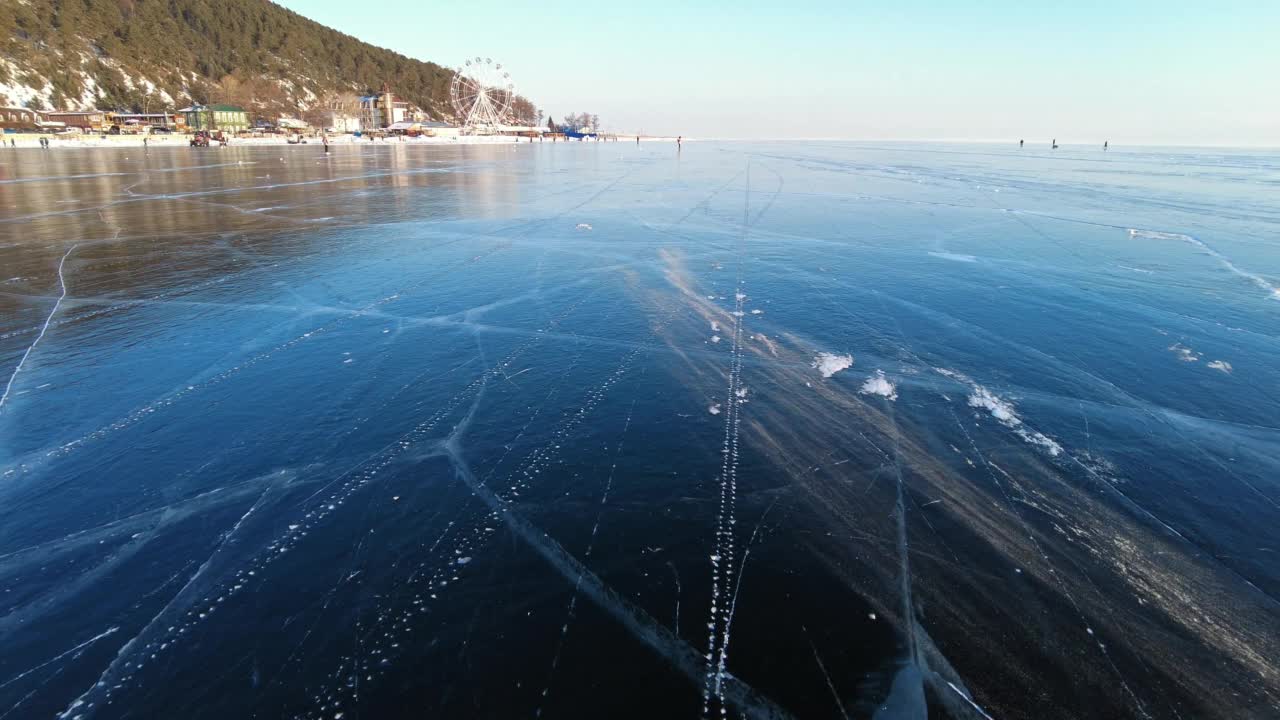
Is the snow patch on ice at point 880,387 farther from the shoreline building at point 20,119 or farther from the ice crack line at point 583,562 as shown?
the shoreline building at point 20,119

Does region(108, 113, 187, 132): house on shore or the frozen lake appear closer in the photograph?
the frozen lake

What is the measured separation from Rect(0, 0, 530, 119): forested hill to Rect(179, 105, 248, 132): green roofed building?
15241mm

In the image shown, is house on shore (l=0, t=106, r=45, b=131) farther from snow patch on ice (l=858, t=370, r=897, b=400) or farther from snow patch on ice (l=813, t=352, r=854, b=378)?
snow patch on ice (l=858, t=370, r=897, b=400)

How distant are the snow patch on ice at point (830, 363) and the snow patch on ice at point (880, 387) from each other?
0.39 metres

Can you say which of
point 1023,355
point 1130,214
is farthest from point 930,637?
point 1130,214

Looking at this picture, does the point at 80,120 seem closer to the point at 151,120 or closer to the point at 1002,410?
the point at 151,120

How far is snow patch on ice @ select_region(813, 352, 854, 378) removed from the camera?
23.0 ft

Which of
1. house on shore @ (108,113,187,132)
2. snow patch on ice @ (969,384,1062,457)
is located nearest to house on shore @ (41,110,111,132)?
house on shore @ (108,113,187,132)

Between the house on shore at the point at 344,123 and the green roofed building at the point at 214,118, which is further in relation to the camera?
the house on shore at the point at 344,123

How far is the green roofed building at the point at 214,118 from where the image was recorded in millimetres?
87750

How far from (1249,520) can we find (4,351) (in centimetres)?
1230

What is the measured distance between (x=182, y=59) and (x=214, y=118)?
38548 mm

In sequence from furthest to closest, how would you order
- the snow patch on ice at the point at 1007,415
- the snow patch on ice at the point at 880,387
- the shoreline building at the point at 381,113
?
1. the shoreline building at the point at 381,113
2. the snow patch on ice at the point at 880,387
3. the snow patch on ice at the point at 1007,415

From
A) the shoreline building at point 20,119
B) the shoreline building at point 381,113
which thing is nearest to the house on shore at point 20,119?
the shoreline building at point 20,119
